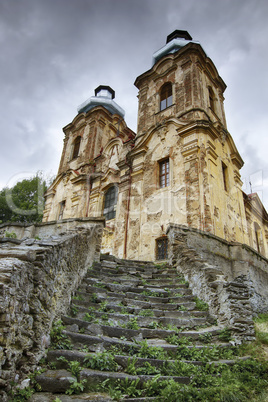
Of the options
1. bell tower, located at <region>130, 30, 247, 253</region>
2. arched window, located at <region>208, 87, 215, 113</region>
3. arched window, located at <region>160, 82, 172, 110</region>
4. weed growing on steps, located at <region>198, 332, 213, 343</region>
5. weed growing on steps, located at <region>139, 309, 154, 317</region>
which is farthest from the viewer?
arched window, located at <region>208, 87, 215, 113</region>

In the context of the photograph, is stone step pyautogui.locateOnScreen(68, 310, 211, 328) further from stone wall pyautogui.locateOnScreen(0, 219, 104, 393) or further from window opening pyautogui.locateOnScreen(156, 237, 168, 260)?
window opening pyautogui.locateOnScreen(156, 237, 168, 260)

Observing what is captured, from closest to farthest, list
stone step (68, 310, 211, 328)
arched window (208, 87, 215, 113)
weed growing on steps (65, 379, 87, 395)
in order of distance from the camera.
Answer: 1. weed growing on steps (65, 379, 87, 395)
2. stone step (68, 310, 211, 328)
3. arched window (208, 87, 215, 113)

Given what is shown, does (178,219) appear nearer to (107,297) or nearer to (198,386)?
(107,297)

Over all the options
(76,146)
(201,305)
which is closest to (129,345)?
(201,305)

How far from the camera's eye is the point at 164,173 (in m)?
16.2

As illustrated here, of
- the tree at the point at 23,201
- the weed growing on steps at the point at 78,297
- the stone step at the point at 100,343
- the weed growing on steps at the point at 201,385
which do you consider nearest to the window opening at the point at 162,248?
the weed growing on steps at the point at 78,297

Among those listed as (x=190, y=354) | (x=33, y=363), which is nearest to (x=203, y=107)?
(x=190, y=354)

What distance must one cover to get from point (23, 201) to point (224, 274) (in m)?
27.5

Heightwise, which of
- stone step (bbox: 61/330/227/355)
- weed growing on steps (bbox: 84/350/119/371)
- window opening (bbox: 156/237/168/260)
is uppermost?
window opening (bbox: 156/237/168/260)

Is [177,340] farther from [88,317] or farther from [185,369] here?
[88,317]

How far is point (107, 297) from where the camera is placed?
22.2 ft

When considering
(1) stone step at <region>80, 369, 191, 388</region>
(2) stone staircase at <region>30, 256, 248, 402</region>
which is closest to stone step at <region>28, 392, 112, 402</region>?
(2) stone staircase at <region>30, 256, 248, 402</region>

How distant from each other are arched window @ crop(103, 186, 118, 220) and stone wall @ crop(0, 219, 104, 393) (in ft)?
42.9

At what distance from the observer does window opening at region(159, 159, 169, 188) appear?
15897 mm
